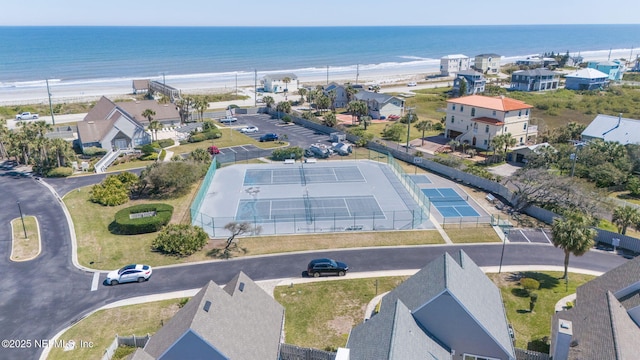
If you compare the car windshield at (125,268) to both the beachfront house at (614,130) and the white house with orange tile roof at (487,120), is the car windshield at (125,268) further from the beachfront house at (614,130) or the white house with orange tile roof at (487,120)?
the beachfront house at (614,130)

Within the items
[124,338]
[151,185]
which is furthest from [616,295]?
[151,185]

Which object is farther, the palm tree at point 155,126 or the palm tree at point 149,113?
the palm tree at point 149,113

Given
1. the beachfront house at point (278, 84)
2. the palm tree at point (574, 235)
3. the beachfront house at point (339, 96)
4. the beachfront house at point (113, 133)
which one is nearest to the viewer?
the palm tree at point (574, 235)

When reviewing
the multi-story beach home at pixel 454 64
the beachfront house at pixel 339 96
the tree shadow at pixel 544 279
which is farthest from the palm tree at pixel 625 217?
the multi-story beach home at pixel 454 64

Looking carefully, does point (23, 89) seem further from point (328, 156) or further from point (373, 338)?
point (373, 338)

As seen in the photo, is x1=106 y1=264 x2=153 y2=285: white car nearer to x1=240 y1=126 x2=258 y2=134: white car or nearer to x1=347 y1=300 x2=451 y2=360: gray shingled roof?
x1=347 y1=300 x2=451 y2=360: gray shingled roof

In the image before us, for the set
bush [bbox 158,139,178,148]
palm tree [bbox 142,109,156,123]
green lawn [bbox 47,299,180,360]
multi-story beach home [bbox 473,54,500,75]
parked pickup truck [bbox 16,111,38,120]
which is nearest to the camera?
green lawn [bbox 47,299,180,360]

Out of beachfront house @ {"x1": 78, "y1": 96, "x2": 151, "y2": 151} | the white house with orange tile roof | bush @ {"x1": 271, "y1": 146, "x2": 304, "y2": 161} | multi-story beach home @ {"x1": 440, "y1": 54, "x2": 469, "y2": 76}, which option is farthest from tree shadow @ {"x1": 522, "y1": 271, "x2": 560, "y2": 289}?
multi-story beach home @ {"x1": 440, "y1": 54, "x2": 469, "y2": 76}
